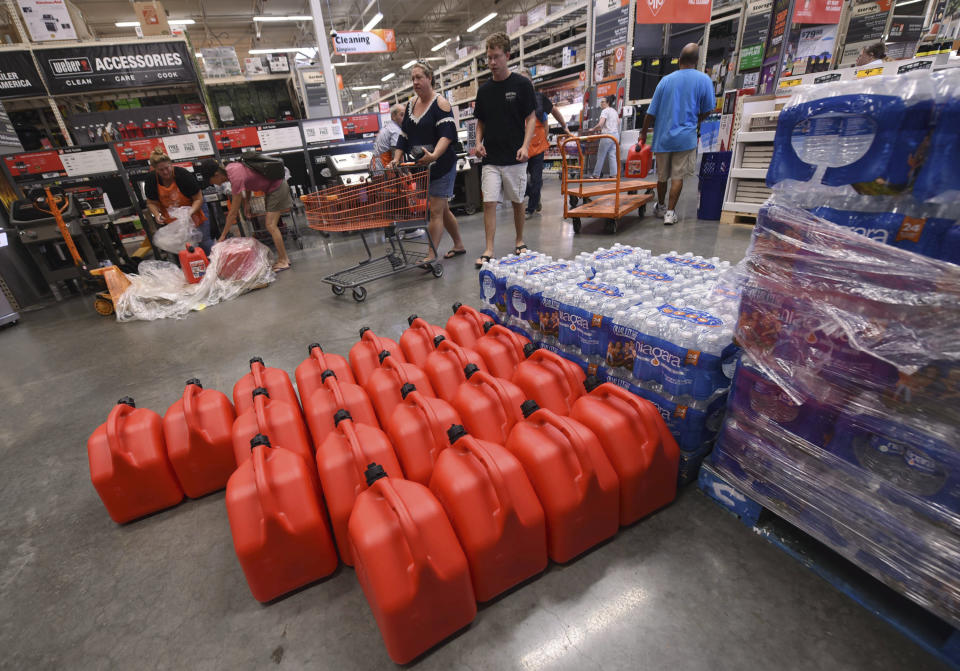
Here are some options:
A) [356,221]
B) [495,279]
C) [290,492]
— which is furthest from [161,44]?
[290,492]

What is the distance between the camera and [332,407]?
164 centimetres

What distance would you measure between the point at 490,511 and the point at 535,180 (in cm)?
626

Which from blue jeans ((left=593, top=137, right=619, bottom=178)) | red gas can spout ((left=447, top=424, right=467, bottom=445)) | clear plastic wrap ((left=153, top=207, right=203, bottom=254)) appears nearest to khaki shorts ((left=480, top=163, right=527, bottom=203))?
red gas can spout ((left=447, top=424, right=467, bottom=445))

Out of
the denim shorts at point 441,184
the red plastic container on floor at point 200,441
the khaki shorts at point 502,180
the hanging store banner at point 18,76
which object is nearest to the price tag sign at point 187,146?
the hanging store banner at point 18,76

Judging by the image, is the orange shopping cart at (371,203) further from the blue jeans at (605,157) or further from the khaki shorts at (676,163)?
the blue jeans at (605,157)

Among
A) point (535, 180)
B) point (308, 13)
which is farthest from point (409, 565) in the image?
point (308, 13)

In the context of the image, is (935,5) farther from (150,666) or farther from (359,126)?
(150,666)

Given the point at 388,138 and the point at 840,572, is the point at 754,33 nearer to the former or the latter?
the point at 388,138

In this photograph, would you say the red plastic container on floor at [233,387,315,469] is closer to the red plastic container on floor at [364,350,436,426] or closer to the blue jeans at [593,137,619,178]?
the red plastic container on floor at [364,350,436,426]

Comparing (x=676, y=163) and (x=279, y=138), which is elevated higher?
(x=279, y=138)

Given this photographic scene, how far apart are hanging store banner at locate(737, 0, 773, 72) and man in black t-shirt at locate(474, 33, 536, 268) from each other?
535cm

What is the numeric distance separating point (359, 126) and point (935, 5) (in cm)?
1102

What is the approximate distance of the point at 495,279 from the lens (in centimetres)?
245

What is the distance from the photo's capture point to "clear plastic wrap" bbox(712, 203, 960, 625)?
37.0 inches
